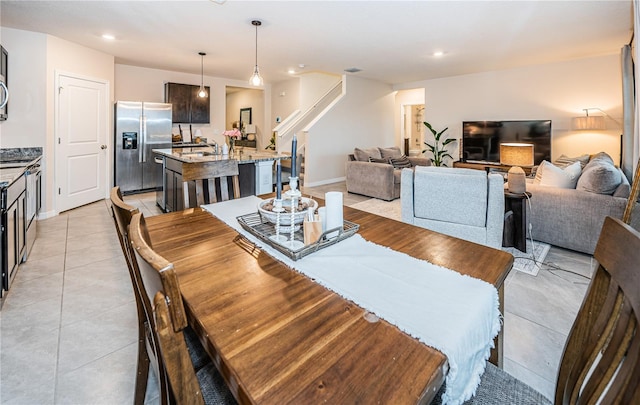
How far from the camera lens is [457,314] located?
836 mm

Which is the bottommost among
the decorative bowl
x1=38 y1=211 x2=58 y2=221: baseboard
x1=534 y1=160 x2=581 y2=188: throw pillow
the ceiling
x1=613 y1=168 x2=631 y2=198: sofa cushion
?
x1=38 y1=211 x2=58 y2=221: baseboard

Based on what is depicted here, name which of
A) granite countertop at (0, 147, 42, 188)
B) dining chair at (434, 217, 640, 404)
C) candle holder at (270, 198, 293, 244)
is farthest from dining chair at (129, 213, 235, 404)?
granite countertop at (0, 147, 42, 188)

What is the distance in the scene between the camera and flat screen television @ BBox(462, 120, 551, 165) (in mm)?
5750

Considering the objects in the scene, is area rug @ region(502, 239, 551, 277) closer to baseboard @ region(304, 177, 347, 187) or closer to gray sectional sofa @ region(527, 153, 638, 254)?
gray sectional sofa @ region(527, 153, 638, 254)

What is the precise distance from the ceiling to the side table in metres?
1.96

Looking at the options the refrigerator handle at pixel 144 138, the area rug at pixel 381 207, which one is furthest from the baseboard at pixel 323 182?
the refrigerator handle at pixel 144 138

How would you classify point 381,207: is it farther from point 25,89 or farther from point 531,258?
point 25,89

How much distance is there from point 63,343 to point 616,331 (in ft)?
8.00

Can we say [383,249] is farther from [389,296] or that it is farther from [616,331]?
[616,331]

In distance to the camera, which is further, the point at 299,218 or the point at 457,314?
the point at 299,218

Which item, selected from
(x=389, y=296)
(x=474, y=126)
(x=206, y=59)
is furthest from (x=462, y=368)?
(x=474, y=126)

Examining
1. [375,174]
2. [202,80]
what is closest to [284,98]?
[202,80]

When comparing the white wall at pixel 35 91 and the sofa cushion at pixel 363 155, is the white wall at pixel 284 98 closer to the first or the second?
the sofa cushion at pixel 363 155

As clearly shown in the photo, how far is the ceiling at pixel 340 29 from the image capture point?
333 cm
